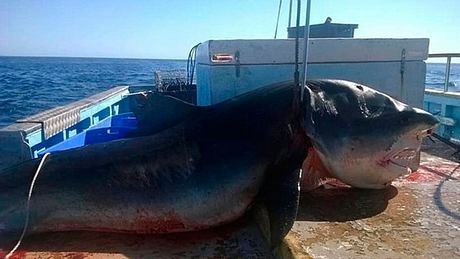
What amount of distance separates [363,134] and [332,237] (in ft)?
2.82

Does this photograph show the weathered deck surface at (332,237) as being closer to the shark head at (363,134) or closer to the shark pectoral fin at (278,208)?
the shark pectoral fin at (278,208)

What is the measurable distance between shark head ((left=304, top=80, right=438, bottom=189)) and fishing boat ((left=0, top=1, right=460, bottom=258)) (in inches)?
8.7

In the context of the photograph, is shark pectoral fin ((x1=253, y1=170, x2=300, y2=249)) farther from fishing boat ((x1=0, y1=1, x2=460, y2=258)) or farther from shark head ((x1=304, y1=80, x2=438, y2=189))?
shark head ((x1=304, y1=80, x2=438, y2=189))

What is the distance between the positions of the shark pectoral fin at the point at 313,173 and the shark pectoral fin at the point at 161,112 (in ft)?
3.00

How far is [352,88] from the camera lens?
326cm

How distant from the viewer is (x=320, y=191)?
3.29 m

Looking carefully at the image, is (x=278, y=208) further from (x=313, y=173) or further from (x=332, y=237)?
(x=313, y=173)

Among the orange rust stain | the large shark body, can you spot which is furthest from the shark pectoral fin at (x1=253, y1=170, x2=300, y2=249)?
the orange rust stain

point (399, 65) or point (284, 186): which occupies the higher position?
point (399, 65)

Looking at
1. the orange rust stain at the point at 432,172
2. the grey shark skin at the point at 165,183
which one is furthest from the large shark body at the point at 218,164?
the orange rust stain at the point at 432,172

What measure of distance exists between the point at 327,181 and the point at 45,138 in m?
3.02

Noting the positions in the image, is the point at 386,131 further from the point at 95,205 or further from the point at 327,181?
the point at 95,205

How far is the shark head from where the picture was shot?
9.77ft

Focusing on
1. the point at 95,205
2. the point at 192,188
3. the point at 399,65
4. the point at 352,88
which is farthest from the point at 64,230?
the point at 399,65
